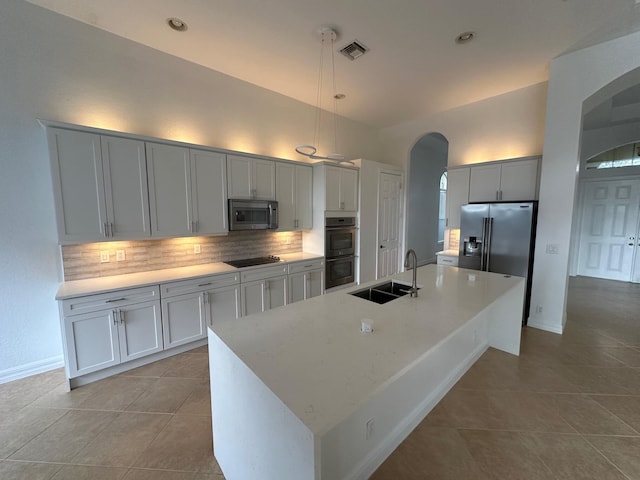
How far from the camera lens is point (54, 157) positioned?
7.22 feet

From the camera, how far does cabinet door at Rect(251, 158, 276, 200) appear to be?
3439mm

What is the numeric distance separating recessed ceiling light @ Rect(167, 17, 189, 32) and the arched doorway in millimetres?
5178

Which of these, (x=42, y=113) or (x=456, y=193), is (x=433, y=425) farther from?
(x=42, y=113)

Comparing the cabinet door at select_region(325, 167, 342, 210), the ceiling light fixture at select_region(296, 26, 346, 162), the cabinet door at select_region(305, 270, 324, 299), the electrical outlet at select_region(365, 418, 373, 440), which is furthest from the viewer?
the cabinet door at select_region(325, 167, 342, 210)

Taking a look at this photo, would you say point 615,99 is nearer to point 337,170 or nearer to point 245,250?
point 337,170

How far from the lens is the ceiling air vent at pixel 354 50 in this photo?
2.77 metres

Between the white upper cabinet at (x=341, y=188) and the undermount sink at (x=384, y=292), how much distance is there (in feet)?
5.99

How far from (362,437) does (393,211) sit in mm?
4092

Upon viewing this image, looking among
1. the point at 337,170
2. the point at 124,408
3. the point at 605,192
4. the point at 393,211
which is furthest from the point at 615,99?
the point at 124,408

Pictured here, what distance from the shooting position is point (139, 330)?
2.53 metres

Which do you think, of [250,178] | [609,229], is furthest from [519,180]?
[609,229]

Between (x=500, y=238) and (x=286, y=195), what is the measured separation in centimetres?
309

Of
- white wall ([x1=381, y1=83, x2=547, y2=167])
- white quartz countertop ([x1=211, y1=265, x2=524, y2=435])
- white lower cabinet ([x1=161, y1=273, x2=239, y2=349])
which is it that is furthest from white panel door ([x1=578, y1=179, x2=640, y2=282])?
white lower cabinet ([x1=161, y1=273, x2=239, y2=349])

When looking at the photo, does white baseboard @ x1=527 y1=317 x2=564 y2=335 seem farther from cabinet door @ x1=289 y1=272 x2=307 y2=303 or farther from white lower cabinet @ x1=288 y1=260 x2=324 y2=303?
cabinet door @ x1=289 y1=272 x2=307 y2=303
